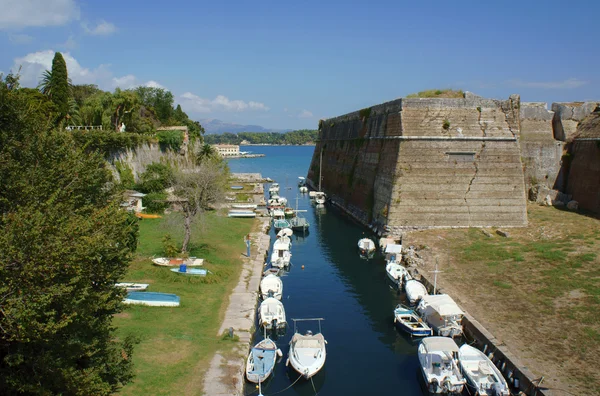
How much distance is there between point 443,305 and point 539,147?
25.9 metres

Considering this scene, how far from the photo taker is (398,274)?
73.9ft

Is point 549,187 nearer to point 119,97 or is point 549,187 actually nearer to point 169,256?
point 169,256

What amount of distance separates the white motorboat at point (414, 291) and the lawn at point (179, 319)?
25.4 ft

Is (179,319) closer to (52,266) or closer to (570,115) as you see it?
(52,266)

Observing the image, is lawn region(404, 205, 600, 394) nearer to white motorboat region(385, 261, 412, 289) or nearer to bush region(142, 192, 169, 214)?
white motorboat region(385, 261, 412, 289)

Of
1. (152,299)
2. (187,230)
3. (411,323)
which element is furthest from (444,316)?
(187,230)

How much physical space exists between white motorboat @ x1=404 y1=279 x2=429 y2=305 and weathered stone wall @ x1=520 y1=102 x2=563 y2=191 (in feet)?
70.2

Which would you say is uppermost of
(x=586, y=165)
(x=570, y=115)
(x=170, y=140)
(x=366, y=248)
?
(x=570, y=115)

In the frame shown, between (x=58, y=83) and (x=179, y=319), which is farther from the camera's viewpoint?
(x=58, y=83)

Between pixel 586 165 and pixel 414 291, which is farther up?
pixel 586 165

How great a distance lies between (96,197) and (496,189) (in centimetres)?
2542

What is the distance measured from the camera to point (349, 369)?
14.7m

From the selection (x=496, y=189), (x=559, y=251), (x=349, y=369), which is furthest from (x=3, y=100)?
(x=496, y=189)

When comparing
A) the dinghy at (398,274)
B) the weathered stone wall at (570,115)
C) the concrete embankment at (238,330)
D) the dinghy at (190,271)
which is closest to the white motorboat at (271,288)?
the concrete embankment at (238,330)
